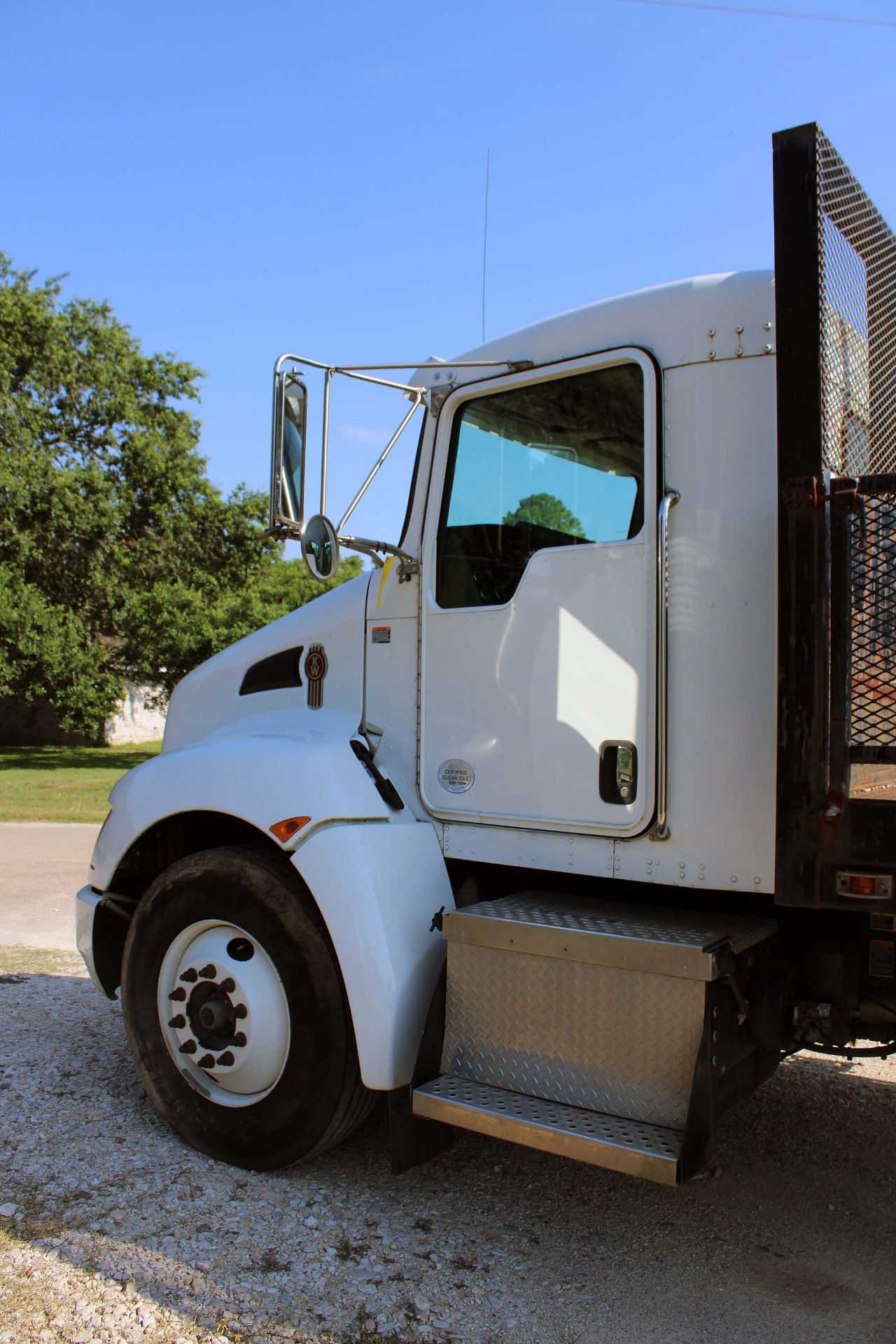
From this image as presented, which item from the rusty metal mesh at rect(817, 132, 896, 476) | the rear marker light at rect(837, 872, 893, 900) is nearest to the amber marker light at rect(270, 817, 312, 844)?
the rear marker light at rect(837, 872, 893, 900)

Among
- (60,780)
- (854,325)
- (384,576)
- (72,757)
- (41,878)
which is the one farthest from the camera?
(72,757)

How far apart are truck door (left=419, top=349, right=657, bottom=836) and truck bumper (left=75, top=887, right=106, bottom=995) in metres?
1.60

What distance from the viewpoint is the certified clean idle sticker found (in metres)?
3.69

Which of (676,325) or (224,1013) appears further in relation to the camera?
(224,1013)

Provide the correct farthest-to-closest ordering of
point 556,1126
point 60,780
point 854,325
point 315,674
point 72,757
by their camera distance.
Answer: point 72,757, point 60,780, point 315,674, point 854,325, point 556,1126

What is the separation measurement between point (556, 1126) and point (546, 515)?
1.93 meters

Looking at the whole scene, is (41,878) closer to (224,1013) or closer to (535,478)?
(224,1013)

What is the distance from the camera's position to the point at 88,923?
4.43 metres

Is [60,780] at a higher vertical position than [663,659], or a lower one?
lower

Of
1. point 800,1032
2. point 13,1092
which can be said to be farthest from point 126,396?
point 800,1032

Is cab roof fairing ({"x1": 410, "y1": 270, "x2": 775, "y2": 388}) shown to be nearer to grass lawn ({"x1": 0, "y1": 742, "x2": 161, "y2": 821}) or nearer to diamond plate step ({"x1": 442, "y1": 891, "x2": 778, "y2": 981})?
diamond plate step ({"x1": 442, "y1": 891, "x2": 778, "y2": 981})

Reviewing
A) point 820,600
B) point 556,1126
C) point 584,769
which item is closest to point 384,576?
point 584,769

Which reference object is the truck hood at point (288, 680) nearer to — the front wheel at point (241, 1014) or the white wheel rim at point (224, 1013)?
the front wheel at point (241, 1014)

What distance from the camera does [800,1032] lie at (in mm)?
3303
